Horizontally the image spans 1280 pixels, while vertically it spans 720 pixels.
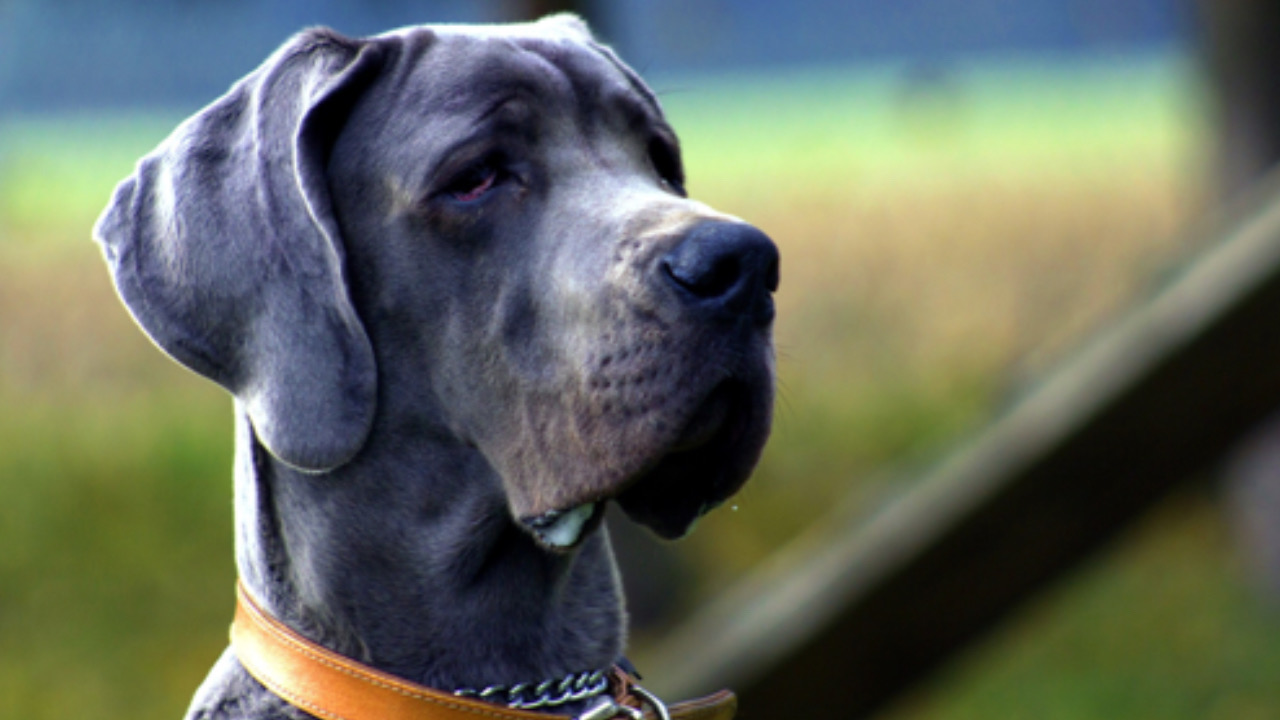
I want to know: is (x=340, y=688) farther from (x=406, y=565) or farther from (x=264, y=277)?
(x=264, y=277)

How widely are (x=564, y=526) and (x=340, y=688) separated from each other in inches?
18.2

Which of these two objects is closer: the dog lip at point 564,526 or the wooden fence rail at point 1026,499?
the dog lip at point 564,526

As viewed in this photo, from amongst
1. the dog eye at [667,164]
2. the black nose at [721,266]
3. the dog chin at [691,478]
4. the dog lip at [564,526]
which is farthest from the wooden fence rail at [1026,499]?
the black nose at [721,266]

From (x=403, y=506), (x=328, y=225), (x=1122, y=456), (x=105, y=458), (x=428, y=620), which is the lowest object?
(x=105, y=458)

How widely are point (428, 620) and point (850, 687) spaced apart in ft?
5.86

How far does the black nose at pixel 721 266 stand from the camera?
2.23m

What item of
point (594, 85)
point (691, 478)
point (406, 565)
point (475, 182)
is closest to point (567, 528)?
point (691, 478)

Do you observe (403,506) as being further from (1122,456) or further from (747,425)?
(1122,456)

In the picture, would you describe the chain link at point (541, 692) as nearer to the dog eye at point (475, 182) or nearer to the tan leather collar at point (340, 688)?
the tan leather collar at point (340, 688)

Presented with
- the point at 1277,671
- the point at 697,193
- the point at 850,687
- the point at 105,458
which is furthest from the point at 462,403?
the point at 697,193

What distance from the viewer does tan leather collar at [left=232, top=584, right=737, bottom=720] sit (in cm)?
241

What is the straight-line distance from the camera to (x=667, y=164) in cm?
295

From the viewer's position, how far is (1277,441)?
21.9 feet

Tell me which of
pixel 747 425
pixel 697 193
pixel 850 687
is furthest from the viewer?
pixel 697 193
